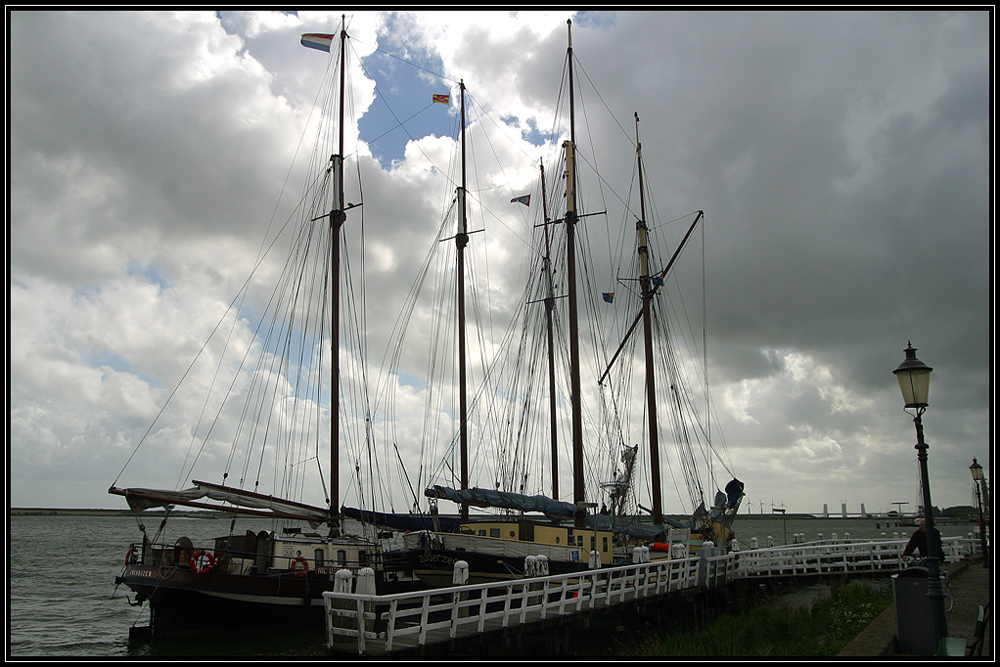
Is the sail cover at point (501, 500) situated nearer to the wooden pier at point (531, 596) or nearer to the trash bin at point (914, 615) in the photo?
the wooden pier at point (531, 596)

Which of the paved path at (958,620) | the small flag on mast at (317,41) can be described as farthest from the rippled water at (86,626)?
the small flag on mast at (317,41)

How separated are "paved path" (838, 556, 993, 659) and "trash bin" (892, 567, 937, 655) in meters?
0.27

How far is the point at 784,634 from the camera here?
52.2 feet

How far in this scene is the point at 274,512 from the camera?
26.2m

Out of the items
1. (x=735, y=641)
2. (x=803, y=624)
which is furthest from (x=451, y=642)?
(x=803, y=624)

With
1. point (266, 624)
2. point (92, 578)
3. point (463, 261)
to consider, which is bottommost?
point (92, 578)

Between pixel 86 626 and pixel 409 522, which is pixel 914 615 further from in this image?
pixel 86 626

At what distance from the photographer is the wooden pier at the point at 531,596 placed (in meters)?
13.8

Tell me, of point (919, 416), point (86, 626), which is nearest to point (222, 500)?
point (86, 626)

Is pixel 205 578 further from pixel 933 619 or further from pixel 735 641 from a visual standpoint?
pixel 933 619

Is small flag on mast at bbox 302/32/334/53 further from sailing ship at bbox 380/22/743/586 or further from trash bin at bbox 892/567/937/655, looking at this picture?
trash bin at bbox 892/567/937/655

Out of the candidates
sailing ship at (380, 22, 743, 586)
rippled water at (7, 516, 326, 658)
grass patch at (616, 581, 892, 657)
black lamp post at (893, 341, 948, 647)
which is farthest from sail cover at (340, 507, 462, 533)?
black lamp post at (893, 341, 948, 647)

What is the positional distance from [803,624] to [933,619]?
608cm

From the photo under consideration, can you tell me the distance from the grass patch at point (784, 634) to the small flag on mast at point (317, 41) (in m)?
29.2
